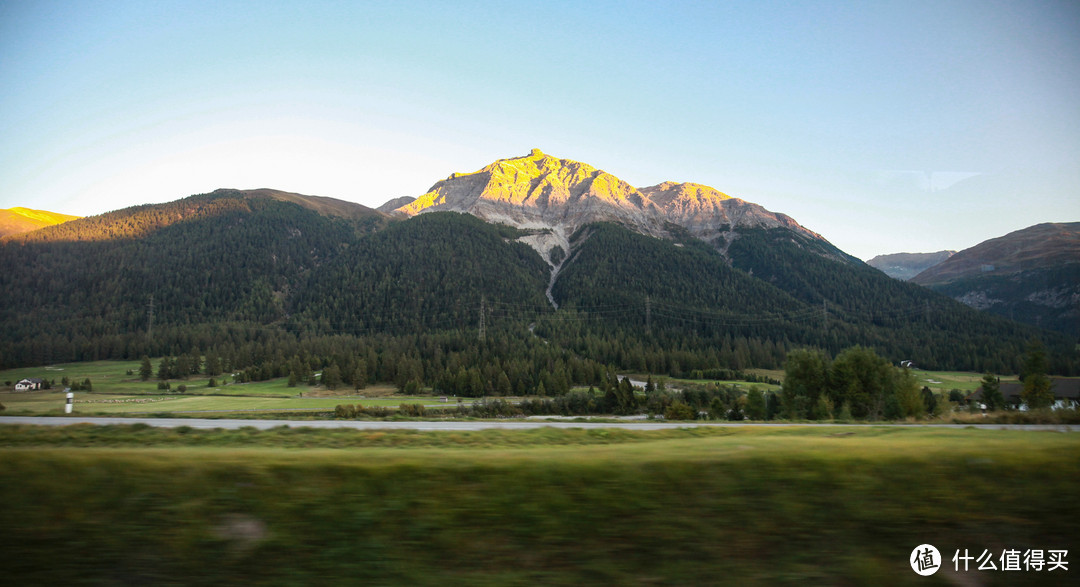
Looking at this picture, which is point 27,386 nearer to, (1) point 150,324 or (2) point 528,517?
(2) point 528,517

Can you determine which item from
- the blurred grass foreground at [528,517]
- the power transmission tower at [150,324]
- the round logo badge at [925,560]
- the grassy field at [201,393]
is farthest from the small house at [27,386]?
the power transmission tower at [150,324]

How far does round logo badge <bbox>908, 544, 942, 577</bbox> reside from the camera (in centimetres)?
695

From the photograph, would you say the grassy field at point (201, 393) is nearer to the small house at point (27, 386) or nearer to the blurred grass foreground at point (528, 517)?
the small house at point (27, 386)

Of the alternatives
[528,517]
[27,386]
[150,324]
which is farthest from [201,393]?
[150,324]

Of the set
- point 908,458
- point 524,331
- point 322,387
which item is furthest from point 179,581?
point 524,331

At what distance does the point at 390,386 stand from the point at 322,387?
14.0 metres

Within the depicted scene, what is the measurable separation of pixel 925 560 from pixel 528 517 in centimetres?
587

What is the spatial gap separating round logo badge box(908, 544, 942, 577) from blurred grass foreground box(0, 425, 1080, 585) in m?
0.10

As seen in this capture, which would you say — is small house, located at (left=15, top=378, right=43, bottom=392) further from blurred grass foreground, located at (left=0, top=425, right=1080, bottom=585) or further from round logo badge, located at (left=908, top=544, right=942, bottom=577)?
round logo badge, located at (left=908, top=544, right=942, bottom=577)

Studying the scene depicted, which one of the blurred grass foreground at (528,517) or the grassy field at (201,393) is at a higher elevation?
the blurred grass foreground at (528,517)

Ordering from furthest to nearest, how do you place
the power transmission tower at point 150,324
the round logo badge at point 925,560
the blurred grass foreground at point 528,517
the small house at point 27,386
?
the power transmission tower at point 150,324 < the small house at point 27,386 < the round logo badge at point 925,560 < the blurred grass foreground at point 528,517

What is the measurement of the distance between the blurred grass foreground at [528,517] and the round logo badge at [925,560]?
10cm

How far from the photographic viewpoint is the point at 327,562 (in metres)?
6.77

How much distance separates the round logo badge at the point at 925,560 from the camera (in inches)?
274
